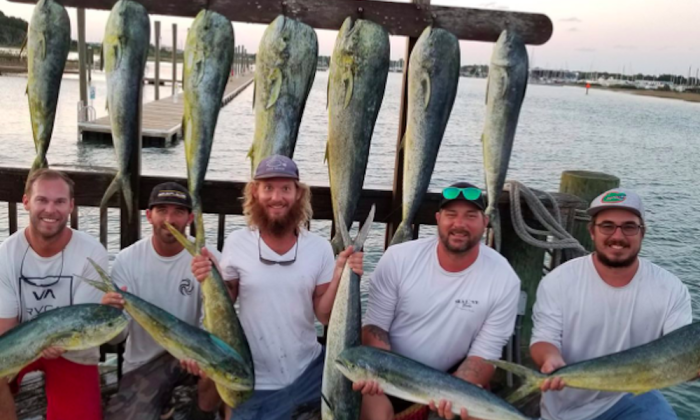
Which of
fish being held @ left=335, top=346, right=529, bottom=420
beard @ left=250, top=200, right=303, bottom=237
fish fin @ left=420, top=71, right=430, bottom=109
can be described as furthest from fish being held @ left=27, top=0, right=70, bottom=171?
fish being held @ left=335, top=346, right=529, bottom=420

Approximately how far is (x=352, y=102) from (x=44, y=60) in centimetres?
163

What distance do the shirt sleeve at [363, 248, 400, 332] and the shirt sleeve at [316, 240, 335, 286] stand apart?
0.76ft

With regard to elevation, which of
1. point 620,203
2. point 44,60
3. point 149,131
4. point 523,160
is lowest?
point 523,160

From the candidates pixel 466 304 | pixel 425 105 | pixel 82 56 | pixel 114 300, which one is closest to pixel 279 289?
pixel 114 300

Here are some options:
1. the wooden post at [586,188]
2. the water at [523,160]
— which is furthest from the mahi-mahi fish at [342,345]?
the water at [523,160]

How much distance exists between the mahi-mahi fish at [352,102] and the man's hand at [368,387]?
87 cm

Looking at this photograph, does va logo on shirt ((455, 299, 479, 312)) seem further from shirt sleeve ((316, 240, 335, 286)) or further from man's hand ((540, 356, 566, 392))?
shirt sleeve ((316, 240, 335, 286))

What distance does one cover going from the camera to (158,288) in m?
A: 3.17

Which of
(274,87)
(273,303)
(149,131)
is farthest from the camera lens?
(149,131)

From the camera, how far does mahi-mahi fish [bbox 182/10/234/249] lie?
317 centimetres

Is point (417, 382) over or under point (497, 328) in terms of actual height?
under

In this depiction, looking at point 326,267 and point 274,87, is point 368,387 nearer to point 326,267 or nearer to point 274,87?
point 326,267

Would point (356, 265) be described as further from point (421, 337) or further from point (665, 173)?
point (665, 173)

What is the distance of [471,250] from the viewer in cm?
311
